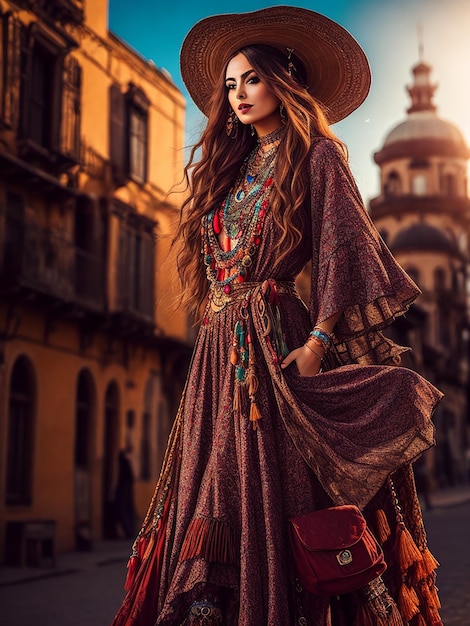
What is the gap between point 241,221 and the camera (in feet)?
14.0

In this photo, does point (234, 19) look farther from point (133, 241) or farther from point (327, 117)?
point (133, 241)

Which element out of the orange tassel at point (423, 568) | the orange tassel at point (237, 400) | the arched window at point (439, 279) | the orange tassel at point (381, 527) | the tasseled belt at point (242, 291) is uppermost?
the arched window at point (439, 279)

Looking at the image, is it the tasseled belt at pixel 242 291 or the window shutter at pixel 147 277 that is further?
the window shutter at pixel 147 277

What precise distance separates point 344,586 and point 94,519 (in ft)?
54.0

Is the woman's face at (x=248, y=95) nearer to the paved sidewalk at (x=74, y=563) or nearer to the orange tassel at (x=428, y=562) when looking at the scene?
the orange tassel at (x=428, y=562)

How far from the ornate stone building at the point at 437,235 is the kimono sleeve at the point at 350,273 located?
52424mm

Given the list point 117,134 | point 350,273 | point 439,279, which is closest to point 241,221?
point 350,273

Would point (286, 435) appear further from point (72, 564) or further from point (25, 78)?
point (25, 78)

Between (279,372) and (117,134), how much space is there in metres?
18.3

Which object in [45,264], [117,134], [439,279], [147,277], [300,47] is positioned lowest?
[300,47]

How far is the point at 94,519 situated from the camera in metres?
19.6

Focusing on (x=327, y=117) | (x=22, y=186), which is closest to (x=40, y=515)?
(x=22, y=186)

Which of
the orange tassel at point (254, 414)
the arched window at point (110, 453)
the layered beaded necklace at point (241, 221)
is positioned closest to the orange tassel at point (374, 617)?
the orange tassel at point (254, 414)

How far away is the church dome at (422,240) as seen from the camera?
57562 mm
